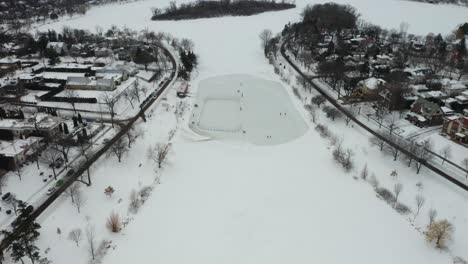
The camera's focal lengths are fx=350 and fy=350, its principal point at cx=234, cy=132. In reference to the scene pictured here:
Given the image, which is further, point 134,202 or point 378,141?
point 378,141

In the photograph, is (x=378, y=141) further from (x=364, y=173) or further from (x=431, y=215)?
(x=431, y=215)

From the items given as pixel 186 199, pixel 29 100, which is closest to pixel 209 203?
pixel 186 199

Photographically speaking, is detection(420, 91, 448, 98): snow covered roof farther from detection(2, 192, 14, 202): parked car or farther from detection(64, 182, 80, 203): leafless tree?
detection(2, 192, 14, 202): parked car

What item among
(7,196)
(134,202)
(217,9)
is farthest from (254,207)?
(217,9)

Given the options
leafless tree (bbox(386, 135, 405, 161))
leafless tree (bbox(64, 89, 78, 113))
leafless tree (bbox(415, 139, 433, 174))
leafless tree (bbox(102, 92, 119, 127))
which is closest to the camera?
leafless tree (bbox(415, 139, 433, 174))

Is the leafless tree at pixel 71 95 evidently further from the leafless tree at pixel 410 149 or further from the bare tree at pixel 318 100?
the leafless tree at pixel 410 149

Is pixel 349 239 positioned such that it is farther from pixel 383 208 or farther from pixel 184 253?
pixel 184 253

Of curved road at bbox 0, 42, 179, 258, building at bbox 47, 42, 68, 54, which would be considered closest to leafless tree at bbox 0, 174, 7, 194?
curved road at bbox 0, 42, 179, 258
